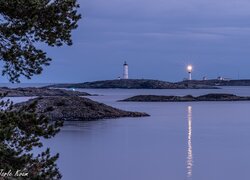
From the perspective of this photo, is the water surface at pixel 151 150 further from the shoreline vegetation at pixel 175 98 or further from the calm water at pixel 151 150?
the shoreline vegetation at pixel 175 98

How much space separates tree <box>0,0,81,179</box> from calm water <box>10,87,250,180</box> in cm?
1214

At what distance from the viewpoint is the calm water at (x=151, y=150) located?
2366cm

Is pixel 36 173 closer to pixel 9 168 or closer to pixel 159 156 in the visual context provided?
pixel 9 168

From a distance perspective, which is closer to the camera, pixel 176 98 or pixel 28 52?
pixel 28 52

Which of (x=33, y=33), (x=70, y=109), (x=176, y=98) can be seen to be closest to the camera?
(x=33, y=33)

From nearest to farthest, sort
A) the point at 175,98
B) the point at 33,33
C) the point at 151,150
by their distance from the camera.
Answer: the point at 33,33 → the point at 151,150 → the point at 175,98

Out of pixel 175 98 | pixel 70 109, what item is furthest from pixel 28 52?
pixel 175 98

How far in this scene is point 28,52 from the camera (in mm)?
10930

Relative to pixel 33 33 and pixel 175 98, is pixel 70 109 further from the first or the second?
pixel 175 98

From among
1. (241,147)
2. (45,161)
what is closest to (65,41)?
(45,161)

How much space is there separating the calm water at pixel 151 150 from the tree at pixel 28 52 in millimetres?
12144

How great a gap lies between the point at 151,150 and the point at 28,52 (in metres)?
21.6

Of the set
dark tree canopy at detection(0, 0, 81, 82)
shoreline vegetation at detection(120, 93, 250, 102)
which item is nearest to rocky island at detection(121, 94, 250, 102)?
shoreline vegetation at detection(120, 93, 250, 102)

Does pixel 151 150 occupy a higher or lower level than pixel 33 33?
lower
